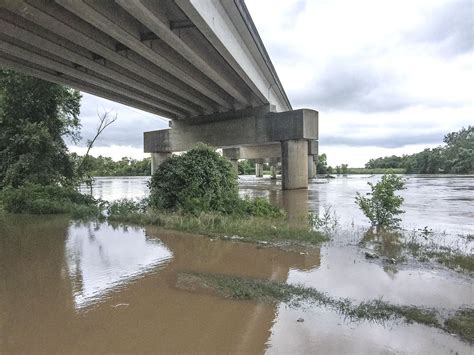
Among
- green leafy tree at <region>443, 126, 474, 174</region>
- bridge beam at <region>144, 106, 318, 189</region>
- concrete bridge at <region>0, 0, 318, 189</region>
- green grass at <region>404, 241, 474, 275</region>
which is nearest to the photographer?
green grass at <region>404, 241, 474, 275</region>

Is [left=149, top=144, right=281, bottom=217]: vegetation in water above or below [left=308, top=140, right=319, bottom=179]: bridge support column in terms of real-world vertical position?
below

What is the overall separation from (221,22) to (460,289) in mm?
11709

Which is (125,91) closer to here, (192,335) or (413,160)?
(192,335)

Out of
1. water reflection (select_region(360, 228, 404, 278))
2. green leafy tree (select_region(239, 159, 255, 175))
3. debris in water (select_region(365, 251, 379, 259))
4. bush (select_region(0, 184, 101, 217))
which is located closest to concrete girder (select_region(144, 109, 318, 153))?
bush (select_region(0, 184, 101, 217))

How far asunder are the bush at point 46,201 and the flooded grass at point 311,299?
341 inches

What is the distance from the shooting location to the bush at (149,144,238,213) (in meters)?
11.8

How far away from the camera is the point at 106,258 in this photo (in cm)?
698

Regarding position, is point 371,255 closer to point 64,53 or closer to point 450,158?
point 64,53

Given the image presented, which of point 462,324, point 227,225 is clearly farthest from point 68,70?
point 462,324

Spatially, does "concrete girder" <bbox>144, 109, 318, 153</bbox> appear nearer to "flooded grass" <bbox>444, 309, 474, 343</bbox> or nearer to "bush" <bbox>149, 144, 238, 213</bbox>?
"bush" <bbox>149, 144, 238, 213</bbox>

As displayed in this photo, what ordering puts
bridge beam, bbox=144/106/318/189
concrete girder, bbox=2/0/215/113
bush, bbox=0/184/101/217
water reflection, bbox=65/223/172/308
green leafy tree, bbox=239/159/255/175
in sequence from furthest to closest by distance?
green leafy tree, bbox=239/159/255/175, bridge beam, bbox=144/106/318/189, bush, bbox=0/184/101/217, concrete girder, bbox=2/0/215/113, water reflection, bbox=65/223/172/308

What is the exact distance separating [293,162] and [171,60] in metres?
12.4

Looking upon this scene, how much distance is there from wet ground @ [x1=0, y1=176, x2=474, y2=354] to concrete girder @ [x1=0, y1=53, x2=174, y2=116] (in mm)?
9913

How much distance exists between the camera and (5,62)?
15297 mm
